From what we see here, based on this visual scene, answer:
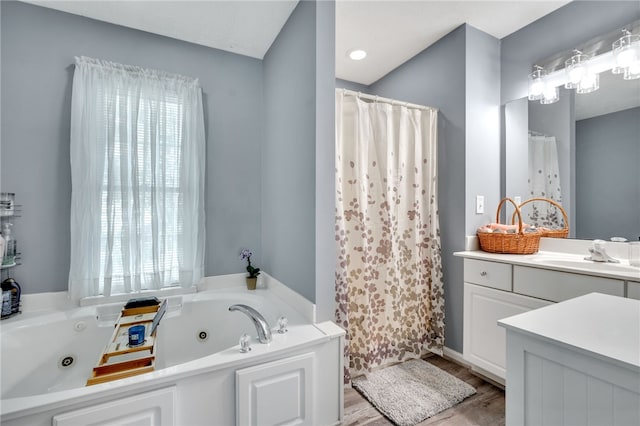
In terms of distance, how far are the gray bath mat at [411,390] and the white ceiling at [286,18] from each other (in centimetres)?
250

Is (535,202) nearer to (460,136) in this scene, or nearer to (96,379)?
(460,136)

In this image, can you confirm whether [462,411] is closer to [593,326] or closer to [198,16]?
[593,326]

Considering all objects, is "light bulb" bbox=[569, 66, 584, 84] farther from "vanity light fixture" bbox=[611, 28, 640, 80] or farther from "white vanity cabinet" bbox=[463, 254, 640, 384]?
"white vanity cabinet" bbox=[463, 254, 640, 384]

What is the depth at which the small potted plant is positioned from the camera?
2242mm

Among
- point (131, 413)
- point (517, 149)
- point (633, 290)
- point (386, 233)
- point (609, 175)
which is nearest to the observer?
point (131, 413)

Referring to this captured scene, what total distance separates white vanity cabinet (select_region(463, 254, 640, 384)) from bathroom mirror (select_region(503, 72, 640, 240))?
582mm

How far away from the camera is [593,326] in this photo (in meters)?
0.80

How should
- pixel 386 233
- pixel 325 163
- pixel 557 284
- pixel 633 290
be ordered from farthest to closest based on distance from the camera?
pixel 386 233
pixel 325 163
pixel 557 284
pixel 633 290

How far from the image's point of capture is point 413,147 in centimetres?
223

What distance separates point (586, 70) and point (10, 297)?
376 centimetres

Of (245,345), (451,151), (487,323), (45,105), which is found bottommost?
(487,323)

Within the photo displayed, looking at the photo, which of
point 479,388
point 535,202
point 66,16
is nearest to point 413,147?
point 535,202

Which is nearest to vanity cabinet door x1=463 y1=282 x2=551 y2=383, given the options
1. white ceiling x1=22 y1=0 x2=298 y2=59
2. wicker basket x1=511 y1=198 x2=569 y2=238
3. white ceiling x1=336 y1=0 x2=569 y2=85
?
wicker basket x1=511 y1=198 x2=569 y2=238

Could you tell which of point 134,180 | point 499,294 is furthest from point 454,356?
point 134,180
